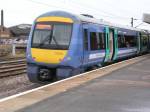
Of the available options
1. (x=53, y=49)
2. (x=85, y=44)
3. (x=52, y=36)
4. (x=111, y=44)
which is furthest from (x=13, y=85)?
(x=111, y=44)

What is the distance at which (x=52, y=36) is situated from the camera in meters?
16.7

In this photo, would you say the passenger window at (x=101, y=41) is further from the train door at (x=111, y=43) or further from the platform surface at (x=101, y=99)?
the platform surface at (x=101, y=99)

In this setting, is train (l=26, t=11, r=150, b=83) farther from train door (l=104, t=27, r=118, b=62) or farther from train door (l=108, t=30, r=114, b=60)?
train door (l=108, t=30, r=114, b=60)

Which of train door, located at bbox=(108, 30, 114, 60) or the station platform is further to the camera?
train door, located at bbox=(108, 30, 114, 60)

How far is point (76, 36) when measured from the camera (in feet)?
53.8

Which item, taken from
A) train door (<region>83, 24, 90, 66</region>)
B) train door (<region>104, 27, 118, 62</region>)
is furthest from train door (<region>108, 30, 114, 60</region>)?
train door (<region>83, 24, 90, 66</region>)

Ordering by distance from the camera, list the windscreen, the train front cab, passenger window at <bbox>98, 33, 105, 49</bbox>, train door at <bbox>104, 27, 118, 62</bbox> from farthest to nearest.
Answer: train door at <bbox>104, 27, 118, 62</bbox> < passenger window at <bbox>98, 33, 105, 49</bbox> < the windscreen < the train front cab

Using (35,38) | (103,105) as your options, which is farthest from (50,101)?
(35,38)

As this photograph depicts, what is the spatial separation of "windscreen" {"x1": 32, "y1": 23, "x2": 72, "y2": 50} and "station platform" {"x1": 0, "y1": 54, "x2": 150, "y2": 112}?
3.21 metres

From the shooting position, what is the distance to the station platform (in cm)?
856

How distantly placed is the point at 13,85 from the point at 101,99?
8.41 metres

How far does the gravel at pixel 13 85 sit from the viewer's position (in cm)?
1565

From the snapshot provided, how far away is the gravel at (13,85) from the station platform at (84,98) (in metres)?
3.16

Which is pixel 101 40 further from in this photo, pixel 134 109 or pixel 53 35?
pixel 134 109
